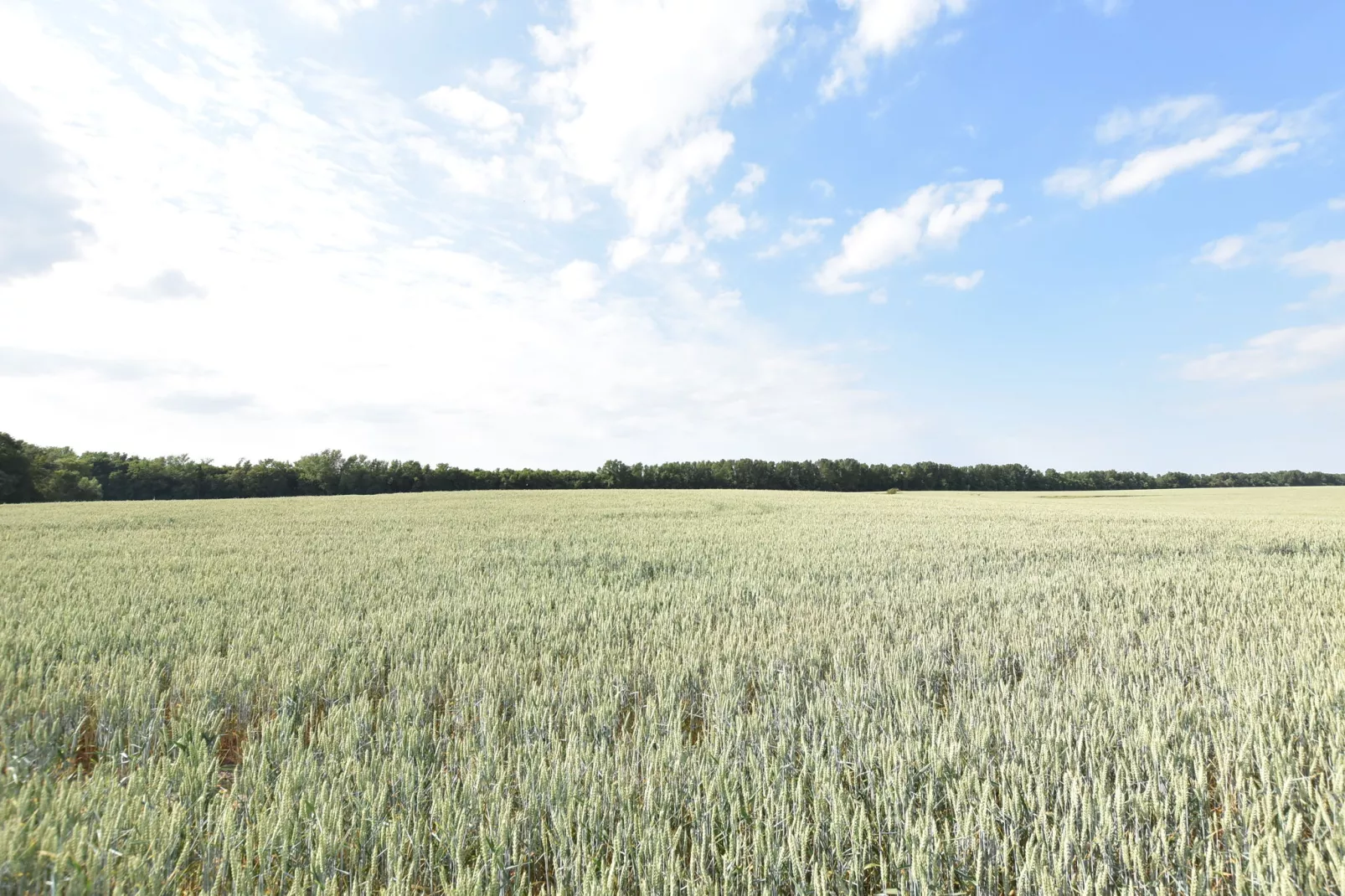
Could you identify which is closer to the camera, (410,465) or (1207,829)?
(1207,829)

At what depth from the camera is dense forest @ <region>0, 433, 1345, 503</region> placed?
188 ft

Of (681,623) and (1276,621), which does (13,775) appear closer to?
(681,623)

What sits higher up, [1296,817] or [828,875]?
[1296,817]

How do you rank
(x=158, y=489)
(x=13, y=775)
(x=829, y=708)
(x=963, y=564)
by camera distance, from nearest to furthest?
(x=13, y=775), (x=829, y=708), (x=963, y=564), (x=158, y=489)

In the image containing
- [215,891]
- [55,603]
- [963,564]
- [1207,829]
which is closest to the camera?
[215,891]

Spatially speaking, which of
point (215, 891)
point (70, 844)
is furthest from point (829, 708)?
point (70, 844)

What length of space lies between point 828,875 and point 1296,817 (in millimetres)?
1808

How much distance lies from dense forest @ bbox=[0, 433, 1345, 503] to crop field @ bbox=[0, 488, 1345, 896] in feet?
190

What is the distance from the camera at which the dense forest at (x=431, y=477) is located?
57438 millimetres

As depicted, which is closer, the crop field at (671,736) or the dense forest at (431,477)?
the crop field at (671,736)

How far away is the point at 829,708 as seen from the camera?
304 cm

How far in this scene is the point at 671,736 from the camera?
271 centimetres

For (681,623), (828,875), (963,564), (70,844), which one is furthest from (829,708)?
(963,564)

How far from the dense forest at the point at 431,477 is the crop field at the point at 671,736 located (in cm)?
5805
